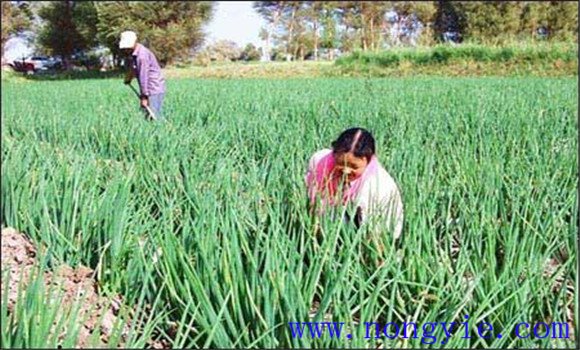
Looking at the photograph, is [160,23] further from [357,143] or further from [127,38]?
[357,143]

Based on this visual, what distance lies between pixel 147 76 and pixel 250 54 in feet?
67.7

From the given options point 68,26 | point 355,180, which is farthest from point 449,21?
point 355,180

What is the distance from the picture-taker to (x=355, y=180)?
2.23 m

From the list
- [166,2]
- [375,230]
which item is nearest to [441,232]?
[375,230]

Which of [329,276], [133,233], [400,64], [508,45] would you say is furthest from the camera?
[400,64]

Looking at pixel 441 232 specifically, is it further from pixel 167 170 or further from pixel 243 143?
pixel 243 143

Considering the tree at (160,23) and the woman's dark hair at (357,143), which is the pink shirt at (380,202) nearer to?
the woman's dark hair at (357,143)

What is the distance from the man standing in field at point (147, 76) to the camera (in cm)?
530

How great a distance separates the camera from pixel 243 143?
146 inches

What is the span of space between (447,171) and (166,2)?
3052mm

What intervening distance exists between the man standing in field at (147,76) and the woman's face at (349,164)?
10.5 feet

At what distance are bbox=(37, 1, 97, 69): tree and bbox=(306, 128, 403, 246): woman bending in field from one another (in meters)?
2.63

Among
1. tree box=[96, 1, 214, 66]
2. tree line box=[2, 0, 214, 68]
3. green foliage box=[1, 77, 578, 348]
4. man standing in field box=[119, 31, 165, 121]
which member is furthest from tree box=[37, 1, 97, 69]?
green foliage box=[1, 77, 578, 348]

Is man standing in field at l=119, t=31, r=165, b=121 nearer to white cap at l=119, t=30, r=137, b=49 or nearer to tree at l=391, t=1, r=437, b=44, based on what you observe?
white cap at l=119, t=30, r=137, b=49
